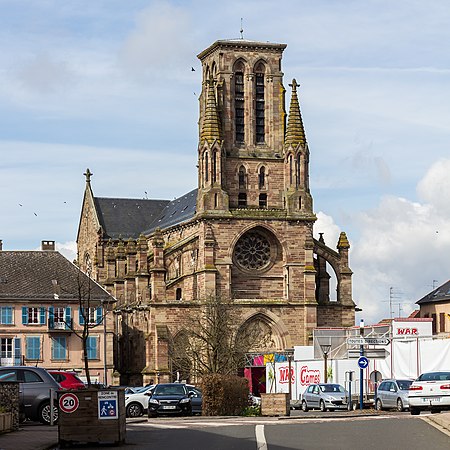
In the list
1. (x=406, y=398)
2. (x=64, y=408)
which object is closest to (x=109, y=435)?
(x=64, y=408)

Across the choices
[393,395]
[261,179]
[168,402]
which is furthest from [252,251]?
[168,402]

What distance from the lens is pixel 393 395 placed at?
46469mm

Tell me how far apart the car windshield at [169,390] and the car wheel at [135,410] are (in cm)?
209

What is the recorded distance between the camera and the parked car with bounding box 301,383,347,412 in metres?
51.1

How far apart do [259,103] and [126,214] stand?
28594 millimetres

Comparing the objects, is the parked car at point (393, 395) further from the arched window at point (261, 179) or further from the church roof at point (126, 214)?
the church roof at point (126, 214)

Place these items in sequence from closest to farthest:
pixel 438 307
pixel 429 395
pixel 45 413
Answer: pixel 45 413, pixel 429 395, pixel 438 307

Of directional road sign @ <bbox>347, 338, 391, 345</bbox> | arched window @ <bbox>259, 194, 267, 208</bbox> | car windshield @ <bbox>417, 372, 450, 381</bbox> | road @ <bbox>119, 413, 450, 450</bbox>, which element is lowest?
road @ <bbox>119, 413, 450, 450</bbox>

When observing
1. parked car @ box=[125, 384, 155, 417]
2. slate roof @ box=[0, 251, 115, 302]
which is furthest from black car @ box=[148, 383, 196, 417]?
slate roof @ box=[0, 251, 115, 302]

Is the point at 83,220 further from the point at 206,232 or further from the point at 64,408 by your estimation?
the point at 64,408

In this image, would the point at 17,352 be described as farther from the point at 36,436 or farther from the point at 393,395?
the point at 36,436

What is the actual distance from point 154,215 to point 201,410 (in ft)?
248

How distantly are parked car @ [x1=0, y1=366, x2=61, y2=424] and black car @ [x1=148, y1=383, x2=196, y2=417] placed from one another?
10399 mm

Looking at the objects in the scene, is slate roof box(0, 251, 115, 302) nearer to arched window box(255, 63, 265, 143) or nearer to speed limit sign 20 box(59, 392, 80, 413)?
arched window box(255, 63, 265, 143)
